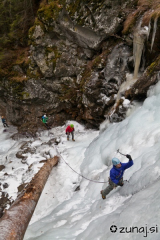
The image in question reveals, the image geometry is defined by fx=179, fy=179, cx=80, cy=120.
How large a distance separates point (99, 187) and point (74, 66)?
1060 cm

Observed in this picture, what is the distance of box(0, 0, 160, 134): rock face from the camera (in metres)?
11.4

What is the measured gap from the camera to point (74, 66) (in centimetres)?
1429

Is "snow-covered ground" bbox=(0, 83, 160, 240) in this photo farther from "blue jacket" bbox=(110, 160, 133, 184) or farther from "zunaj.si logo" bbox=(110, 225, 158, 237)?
"blue jacket" bbox=(110, 160, 133, 184)

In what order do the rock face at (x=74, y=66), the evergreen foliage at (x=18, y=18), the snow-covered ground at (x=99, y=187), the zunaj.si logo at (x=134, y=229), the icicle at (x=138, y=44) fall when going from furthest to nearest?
the evergreen foliage at (x=18, y=18) → the rock face at (x=74, y=66) → the icicle at (x=138, y=44) → the snow-covered ground at (x=99, y=187) → the zunaj.si logo at (x=134, y=229)

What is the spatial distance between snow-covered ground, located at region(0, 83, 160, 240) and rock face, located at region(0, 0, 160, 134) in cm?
284

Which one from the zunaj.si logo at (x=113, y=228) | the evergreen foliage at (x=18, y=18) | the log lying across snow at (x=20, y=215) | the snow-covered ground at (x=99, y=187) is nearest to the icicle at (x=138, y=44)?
the snow-covered ground at (x=99, y=187)

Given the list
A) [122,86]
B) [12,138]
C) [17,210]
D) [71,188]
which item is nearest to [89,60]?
[122,86]

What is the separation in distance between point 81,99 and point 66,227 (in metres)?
10.3

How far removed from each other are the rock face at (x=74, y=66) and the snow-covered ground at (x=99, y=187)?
9.33 feet

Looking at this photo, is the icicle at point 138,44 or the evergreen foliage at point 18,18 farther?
the evergreen foliage at point 18,18

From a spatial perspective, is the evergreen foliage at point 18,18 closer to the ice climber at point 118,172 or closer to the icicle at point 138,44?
the icicle at point 138,44

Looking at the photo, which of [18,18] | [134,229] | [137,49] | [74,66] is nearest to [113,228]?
[134,229]

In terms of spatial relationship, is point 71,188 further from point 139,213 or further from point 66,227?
point 139,213

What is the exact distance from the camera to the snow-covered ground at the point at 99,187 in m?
3.33
